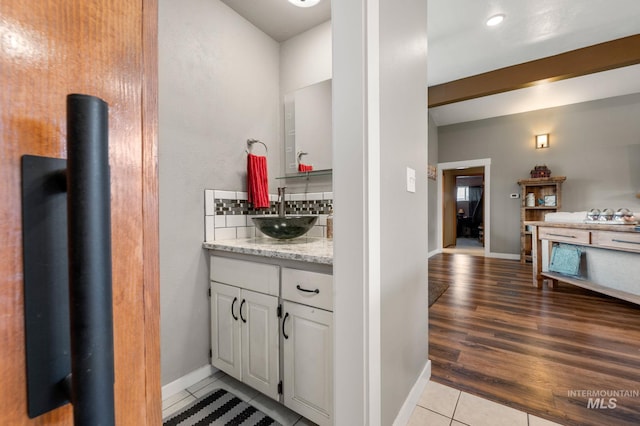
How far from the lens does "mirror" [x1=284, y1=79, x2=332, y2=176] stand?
2.12 metres

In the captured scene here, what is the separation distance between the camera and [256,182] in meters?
2.05

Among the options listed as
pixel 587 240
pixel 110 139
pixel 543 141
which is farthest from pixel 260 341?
pixel 543 141

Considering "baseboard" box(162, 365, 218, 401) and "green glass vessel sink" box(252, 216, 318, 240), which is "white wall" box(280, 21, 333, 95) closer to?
"green glass vessel sink" box(252, 216, 318, 240)

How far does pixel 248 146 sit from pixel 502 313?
9.17ft

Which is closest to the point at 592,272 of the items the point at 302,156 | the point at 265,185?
the point at 302,156

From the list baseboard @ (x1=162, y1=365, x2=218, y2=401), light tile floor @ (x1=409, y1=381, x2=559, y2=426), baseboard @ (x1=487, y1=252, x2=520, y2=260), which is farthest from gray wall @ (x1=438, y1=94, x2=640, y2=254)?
baseboard @ (x1=162, y1=365, x2=218, y2=401)

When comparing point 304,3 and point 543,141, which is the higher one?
point 304,3

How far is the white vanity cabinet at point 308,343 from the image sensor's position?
123 centimetres

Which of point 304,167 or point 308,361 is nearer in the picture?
point 308,361

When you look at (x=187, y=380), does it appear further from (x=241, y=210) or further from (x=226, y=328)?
(x=241, y=210)

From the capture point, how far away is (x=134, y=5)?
294 millimetres

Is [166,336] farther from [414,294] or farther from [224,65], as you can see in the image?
[224,65]

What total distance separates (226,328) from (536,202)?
19.5 ft

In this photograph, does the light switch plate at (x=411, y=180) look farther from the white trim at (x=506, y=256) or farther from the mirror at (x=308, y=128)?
the white trim at (x=506, y=256)
